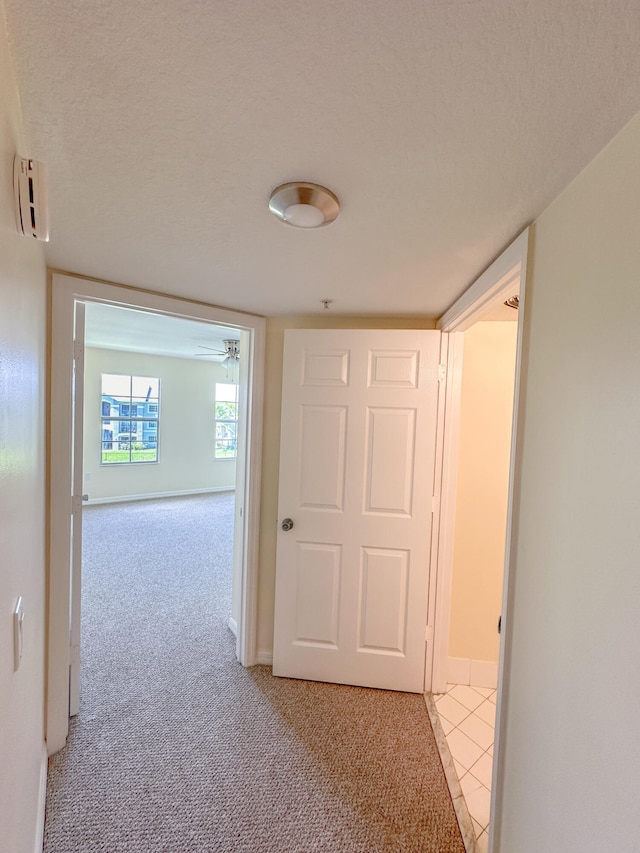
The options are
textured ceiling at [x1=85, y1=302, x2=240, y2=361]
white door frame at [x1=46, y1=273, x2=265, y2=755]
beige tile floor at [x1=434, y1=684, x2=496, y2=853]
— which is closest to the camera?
beige tile floor at [x1=434, y1=684, x2=496, y2=853]

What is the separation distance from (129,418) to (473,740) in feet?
19.6

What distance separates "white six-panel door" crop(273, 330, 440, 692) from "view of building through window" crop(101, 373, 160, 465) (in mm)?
4811

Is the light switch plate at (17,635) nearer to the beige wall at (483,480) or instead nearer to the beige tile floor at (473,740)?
the beige tile floor at (473,740)

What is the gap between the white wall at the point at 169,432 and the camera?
18.8 feet

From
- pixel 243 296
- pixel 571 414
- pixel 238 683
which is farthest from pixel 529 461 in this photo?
pixel 238 683

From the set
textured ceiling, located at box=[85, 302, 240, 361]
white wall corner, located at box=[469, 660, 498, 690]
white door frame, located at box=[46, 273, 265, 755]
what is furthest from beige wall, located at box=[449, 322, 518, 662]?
textured ceiling, located at box=[85, 302, 240, 361]

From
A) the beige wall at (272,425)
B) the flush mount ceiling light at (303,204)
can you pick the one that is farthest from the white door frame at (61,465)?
the flush mount ceiling light at (303,204)

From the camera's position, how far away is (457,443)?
2162 mm

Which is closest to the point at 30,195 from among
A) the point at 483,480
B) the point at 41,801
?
the point at 41,801

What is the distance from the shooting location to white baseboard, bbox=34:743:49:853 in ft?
4.21

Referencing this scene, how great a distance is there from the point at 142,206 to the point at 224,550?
3.85 metres

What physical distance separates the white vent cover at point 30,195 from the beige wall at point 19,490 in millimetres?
27

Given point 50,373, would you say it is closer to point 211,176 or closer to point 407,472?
point 211,176

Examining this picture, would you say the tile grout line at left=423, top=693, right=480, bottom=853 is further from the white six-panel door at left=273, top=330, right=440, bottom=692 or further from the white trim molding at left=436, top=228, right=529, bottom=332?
the white trim molding at left=436, top=228, right=529, bottom=332
